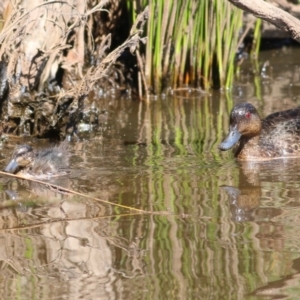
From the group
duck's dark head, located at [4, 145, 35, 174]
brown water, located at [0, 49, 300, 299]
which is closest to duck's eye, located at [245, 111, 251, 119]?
brown water, located at [0, 49, 300, 299]

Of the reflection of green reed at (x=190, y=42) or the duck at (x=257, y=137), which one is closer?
the duck at (x=257, y=137)

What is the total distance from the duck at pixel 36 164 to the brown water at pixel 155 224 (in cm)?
12

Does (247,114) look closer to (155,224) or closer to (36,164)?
(36,164)

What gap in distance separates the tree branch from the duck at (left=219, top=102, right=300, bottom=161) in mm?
1329

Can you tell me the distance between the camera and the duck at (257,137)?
286 inches

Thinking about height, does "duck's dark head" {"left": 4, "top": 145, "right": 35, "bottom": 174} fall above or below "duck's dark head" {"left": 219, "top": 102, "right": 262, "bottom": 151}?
below

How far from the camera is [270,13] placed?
19.5ft

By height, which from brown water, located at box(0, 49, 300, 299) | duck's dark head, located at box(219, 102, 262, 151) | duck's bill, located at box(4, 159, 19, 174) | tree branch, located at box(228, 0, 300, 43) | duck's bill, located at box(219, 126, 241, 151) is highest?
tree branch, located at box(228, 0, 300, 43)

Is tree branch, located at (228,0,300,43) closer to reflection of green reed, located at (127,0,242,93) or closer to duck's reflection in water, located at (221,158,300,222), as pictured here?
duck's reflection in water, located at (221,158,300,222)

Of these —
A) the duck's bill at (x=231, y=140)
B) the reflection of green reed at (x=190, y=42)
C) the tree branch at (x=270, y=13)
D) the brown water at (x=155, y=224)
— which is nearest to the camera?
the brown water at (x=155, y=224)

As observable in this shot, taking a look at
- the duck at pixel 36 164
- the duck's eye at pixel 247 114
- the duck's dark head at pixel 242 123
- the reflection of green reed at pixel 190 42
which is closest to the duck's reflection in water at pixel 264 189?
the duck's dark head at pixel 242 123

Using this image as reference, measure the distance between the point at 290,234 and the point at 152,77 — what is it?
181 inches

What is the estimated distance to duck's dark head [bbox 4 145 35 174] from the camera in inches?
262

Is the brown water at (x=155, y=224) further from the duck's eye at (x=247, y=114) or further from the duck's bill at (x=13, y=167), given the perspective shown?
the duck's eye at (x=247, y=114)
